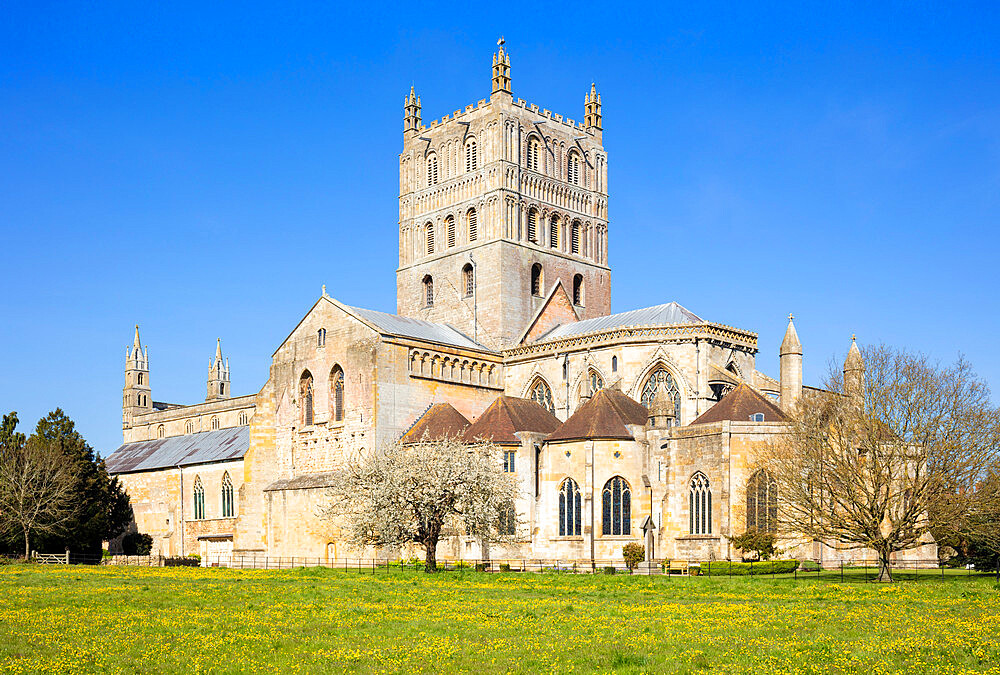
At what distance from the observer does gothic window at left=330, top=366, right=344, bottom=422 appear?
228 ft

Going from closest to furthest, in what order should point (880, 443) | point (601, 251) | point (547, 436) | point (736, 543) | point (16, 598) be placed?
point (16, 598) < point (880, 443) < point (736, 543) < point (547, 436) < point (601, 251)

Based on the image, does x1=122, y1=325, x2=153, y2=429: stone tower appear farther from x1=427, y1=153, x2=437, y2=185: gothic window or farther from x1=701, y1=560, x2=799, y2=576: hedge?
x1=701, y1=560, x2=799, y2=576: hedge

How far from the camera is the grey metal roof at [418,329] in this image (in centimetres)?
7038

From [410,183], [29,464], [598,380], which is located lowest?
[29,464]

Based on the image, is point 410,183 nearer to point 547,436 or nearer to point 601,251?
point 601,251

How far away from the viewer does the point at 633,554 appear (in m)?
55.7

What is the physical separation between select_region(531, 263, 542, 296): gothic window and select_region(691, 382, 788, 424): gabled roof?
69.7 ft

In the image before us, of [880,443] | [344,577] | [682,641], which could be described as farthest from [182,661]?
[880,443]

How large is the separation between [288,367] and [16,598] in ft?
128

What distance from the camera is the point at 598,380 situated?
68.8m

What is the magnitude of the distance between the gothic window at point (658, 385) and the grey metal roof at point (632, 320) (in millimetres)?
3000

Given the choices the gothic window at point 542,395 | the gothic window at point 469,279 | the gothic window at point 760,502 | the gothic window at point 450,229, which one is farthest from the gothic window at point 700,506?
the gothic window at point 450,229

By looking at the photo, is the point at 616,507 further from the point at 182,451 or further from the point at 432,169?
the point at 182,451

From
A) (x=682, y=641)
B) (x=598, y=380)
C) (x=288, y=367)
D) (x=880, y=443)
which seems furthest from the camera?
(x=288, y=367)
